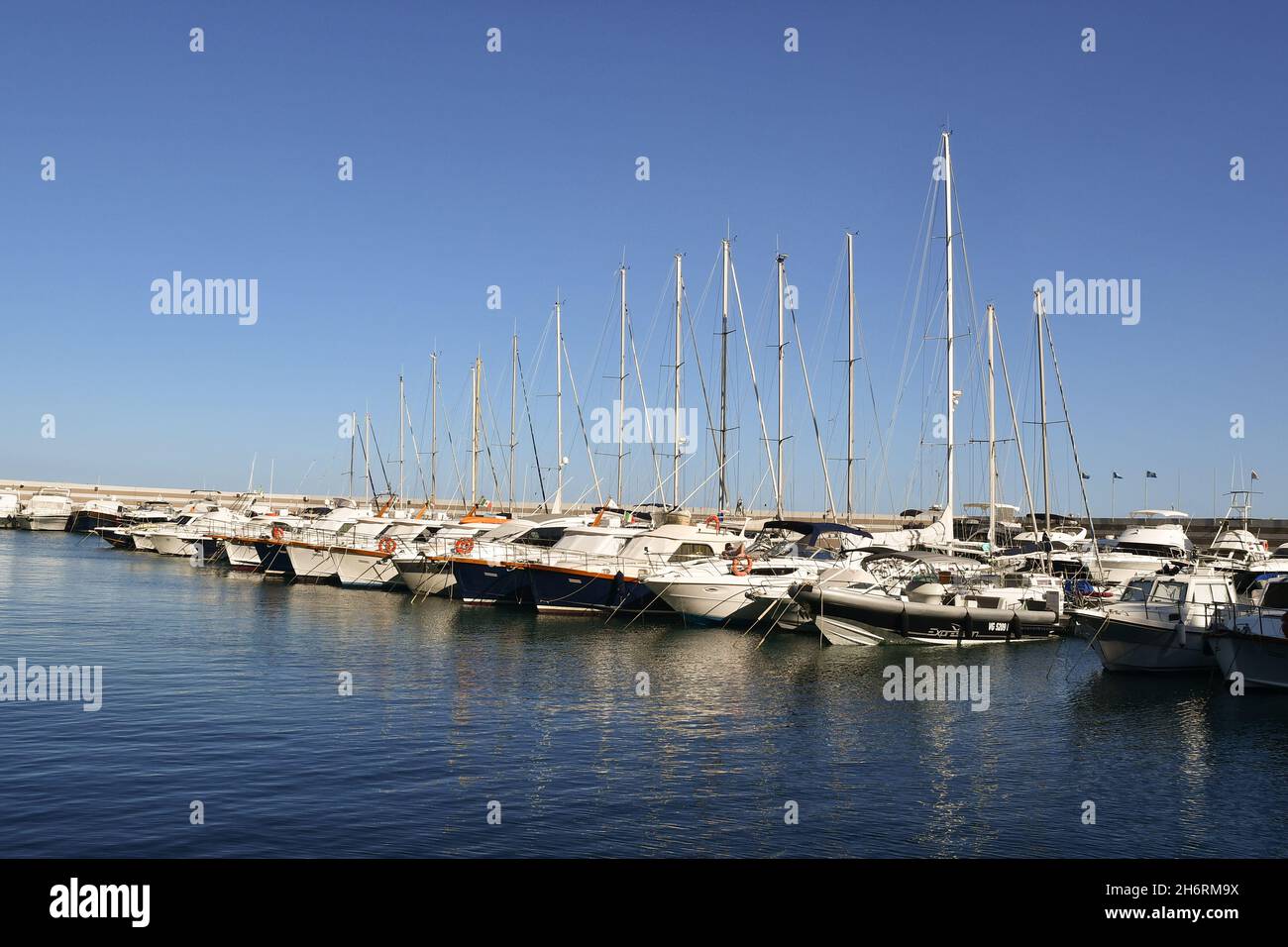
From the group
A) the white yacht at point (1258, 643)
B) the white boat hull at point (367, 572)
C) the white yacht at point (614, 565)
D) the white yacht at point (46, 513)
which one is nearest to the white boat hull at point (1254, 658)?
the white yacht at point (1258, 643)

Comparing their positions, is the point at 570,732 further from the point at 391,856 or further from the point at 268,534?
the point at 268,534

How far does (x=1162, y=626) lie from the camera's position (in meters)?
32.3

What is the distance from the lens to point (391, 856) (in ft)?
50.7

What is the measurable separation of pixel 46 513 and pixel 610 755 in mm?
144762

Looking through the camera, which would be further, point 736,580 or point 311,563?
point 311,563

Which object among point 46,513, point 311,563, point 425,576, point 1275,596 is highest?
point 1275,596

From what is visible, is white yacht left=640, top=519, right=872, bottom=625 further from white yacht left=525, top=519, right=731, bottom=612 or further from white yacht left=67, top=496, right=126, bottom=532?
white yacht left=67, top=496, right=126, bottom=532

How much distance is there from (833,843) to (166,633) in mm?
31292

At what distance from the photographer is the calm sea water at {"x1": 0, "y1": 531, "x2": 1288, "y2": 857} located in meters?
17.1

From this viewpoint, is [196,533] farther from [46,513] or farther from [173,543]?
[46,513]

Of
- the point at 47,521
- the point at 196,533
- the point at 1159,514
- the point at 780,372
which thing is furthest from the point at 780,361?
the point at 47,521

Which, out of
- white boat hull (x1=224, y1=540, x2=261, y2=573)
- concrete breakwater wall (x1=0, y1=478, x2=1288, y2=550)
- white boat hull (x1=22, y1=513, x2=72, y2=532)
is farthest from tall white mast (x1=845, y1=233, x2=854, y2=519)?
white boat hull (x1=22, y1=513, x2=72, y2=532)

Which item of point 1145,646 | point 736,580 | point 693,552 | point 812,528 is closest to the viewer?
point 1145,646
